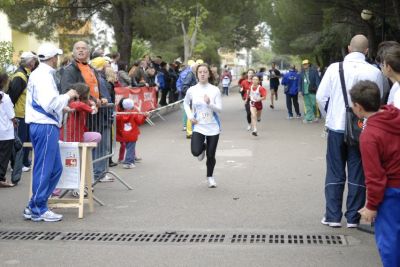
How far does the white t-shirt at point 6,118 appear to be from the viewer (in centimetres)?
890

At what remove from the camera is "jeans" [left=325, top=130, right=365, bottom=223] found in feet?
21.8

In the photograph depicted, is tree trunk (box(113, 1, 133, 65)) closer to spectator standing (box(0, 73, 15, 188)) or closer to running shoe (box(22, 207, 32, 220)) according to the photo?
spectator standing (box(0, 73, 15, 188))

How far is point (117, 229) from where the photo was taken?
6.84m

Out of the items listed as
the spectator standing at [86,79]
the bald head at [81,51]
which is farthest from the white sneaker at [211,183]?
the bald head at [81,51]

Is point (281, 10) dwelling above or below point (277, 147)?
above

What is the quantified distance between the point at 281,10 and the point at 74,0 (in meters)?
17.6

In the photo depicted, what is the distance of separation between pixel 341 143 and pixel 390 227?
256cm

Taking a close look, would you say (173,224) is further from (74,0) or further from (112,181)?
(74,0)

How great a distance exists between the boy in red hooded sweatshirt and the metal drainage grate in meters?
2.02

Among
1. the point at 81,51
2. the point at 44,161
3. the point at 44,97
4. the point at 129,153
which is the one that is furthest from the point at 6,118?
the point at 129,153

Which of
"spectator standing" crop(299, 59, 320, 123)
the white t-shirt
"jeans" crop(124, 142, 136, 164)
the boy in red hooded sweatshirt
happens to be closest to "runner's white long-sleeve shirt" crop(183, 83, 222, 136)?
"jeans" crop(124, 142, 136, 164)

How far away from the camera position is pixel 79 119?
7.70 meters

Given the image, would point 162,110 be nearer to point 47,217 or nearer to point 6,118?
point 6,118

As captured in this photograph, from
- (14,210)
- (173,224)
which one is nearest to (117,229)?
(173,224)
